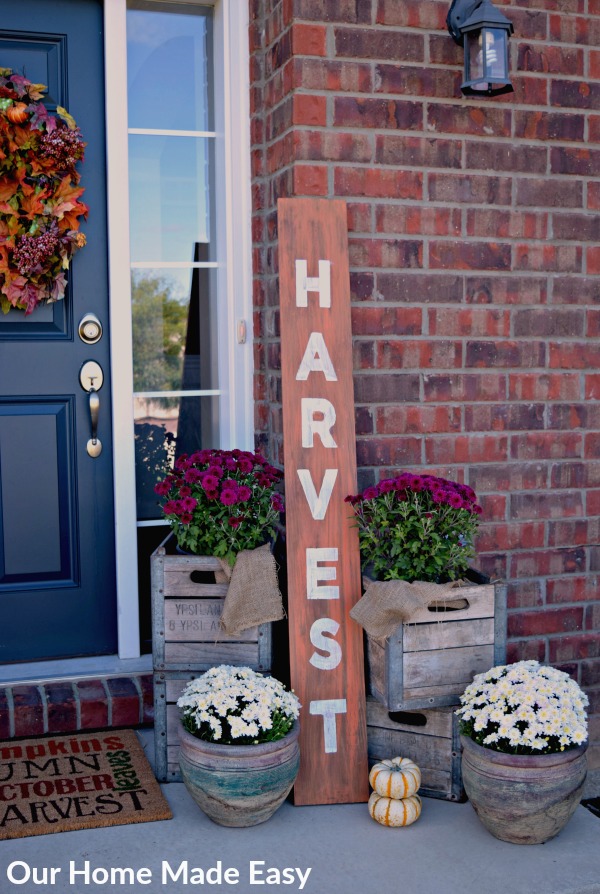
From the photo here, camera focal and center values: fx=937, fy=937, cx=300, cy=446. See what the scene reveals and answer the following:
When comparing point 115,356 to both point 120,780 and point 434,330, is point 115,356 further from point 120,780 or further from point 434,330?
point 120,780

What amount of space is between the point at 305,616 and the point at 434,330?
0.98 metres

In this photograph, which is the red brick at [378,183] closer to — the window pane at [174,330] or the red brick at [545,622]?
the window pane at [174,330]

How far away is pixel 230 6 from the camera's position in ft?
10.5

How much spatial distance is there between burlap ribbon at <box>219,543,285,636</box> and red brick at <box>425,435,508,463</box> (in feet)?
2.20

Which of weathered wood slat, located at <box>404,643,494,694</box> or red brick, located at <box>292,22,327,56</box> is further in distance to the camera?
red brick, located at <box>292,22,327,56</box>

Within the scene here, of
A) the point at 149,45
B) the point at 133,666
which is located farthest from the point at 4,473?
the point at 149,45

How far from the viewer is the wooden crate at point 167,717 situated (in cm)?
270

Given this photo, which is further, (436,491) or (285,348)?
(285,348)

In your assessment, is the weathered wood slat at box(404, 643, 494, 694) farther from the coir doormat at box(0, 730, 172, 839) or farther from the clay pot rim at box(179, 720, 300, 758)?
the coir doormat at box(0, 730, 172, 839)

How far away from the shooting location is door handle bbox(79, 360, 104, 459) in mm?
3203

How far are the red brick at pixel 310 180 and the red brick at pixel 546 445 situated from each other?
1.00m

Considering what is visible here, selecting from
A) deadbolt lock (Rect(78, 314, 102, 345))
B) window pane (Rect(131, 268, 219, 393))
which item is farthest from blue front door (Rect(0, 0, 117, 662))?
window pane (Rect(131, 268, 219, 393))

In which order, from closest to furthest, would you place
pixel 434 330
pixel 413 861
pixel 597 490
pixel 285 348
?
pixel 413 861
pixel 285 348
pixel 434 330
pixel 597 490

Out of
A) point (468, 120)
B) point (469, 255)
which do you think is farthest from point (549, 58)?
point (469, 255)
